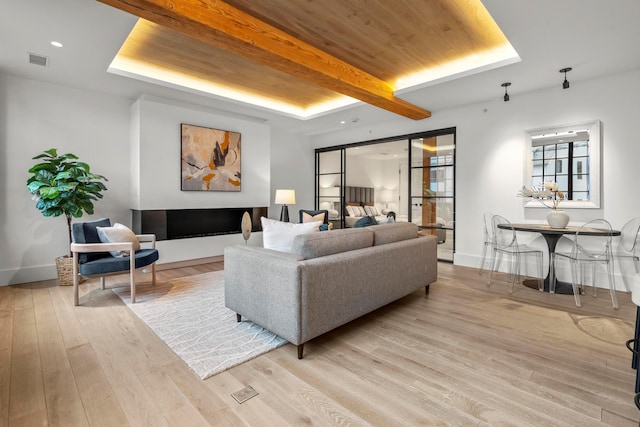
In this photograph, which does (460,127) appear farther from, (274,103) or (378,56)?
(274,103)

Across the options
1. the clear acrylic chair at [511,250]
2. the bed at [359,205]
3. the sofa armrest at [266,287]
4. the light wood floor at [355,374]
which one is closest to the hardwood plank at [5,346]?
the light wood floor at [355,374]

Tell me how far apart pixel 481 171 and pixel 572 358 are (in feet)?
10.9

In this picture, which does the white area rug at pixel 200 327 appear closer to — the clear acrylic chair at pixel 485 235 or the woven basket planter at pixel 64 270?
the woven basket planter at pixel 64 270

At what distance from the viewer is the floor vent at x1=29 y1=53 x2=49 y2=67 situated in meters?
3.30

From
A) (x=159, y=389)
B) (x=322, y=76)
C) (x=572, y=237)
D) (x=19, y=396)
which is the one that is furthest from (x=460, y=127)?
(x=19, y=396)

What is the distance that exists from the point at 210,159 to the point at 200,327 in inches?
131

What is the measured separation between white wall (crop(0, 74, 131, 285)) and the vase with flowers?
5.92 m

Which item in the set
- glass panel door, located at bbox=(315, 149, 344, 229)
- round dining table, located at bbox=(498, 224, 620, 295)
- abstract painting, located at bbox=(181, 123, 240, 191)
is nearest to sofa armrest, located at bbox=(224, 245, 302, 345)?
abstract painting, located at bbox=(181, 123, 240, 191)

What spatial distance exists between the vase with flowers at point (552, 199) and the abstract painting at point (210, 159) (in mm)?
4565

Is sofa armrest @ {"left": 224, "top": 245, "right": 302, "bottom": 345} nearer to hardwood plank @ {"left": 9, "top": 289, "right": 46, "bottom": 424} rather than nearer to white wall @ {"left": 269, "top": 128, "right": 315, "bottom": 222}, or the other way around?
hardwood plank @ {"left": 9, "top": 289, "right": 46, "bottom": 424}

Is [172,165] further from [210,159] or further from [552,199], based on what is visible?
[552,199]

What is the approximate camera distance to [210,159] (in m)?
5.23

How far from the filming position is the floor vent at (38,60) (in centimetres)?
330

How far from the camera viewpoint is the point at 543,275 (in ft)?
14.1
